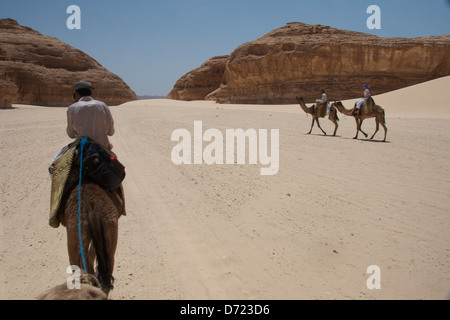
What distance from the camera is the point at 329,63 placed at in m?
38.7

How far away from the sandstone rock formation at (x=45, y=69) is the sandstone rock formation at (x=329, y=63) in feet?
73.2

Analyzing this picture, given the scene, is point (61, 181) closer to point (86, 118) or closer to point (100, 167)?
point (100, 167)

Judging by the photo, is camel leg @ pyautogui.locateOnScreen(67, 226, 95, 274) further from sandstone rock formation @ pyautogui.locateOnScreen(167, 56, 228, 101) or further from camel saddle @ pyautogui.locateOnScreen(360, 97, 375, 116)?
sandstone rock formation @ pyautogui.locateOnScreen(167, 56, 228, 101)

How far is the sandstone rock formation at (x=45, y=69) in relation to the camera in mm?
45000

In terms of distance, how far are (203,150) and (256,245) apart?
20.5 feet

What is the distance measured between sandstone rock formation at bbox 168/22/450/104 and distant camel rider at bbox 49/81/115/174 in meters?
38.1

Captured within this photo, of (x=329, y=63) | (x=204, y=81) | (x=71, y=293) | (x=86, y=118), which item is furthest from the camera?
(x=204, y=81)

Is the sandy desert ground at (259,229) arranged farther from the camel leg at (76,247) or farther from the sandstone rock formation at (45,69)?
the sandstone rock formation at (45,69)

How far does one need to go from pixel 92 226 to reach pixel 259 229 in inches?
108

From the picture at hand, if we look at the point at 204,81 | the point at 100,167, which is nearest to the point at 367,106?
the point at 100,167

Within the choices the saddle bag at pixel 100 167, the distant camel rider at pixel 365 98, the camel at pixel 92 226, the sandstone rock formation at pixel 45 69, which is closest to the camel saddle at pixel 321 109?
the distant camel rider at pixel 365 98

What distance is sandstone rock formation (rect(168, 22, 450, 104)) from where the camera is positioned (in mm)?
35906

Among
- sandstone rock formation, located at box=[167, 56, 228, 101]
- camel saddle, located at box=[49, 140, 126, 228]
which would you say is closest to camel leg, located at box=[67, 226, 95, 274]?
camel saddle, located at box=[49, 140, 126, 228]

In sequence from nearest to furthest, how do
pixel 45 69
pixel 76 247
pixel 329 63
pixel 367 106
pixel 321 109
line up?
pixel 76 247
pixel 367 106
pixel 321 109
pixel 329 63
pixel 45 69
